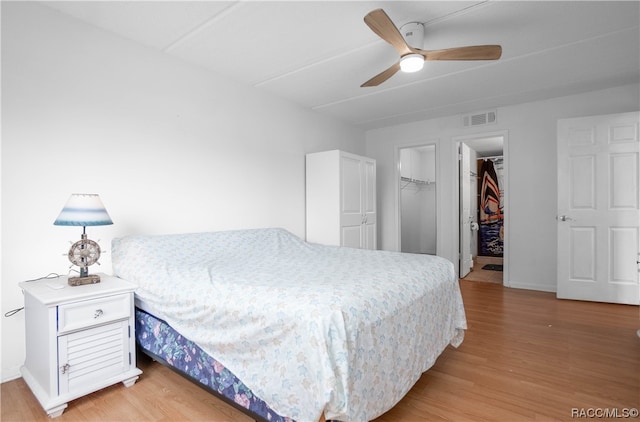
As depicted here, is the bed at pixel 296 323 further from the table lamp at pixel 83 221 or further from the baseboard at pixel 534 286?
the baseboard at pixel 534 286

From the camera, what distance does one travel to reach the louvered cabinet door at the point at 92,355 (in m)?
1.74

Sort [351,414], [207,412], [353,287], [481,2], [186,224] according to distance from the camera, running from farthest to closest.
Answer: [186,224] < [481,2] < [207,412] < [353,287] < [351,414]

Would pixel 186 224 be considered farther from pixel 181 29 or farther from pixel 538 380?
pixel 538 380

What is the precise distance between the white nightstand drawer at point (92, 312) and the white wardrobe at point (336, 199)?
2.43 meters

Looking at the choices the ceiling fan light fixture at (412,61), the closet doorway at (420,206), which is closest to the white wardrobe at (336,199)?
the ceiling fan light fixture at (412,61)

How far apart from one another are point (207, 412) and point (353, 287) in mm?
1031

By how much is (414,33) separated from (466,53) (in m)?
0.40

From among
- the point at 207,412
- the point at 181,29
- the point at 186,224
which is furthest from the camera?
the point at 186,224

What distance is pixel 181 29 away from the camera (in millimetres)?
2438

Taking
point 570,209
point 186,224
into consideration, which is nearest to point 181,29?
point 186,224

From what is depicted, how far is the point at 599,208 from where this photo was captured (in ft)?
11.7

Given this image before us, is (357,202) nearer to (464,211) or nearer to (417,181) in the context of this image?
(464,211)

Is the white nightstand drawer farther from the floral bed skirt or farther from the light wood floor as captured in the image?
the light wood floor

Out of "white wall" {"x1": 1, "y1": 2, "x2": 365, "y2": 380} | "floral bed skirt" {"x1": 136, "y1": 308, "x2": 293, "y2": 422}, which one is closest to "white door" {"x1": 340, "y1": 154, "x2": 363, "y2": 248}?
"white wall" {"x1": 1, "y1": 2, "x2": 365, "y2": 380}
